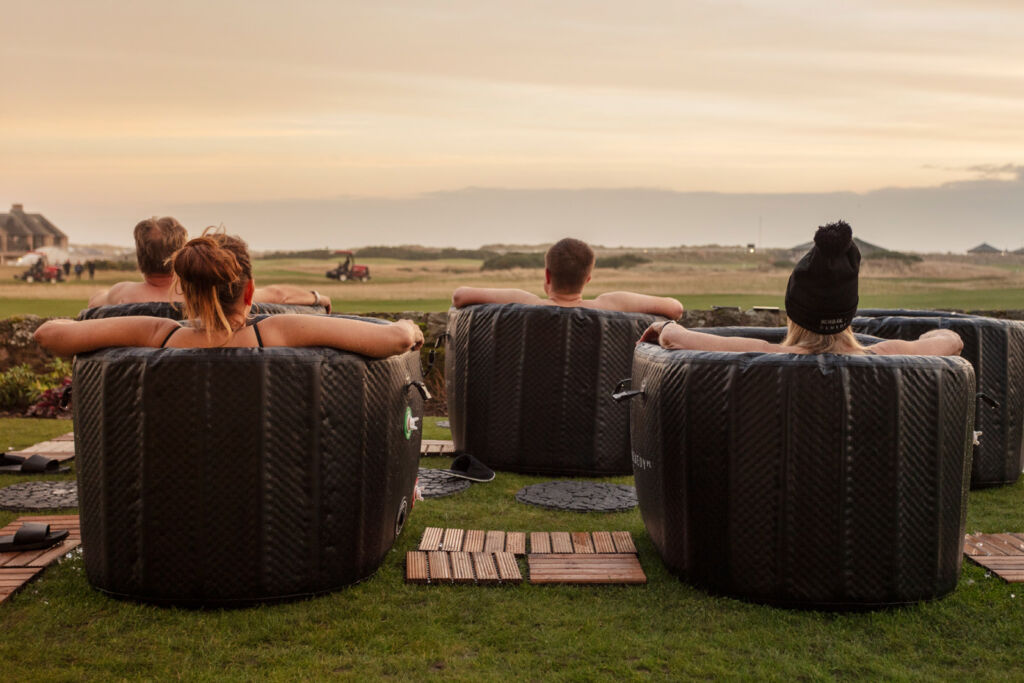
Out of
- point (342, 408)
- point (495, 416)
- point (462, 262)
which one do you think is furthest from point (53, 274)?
point (342, 408)

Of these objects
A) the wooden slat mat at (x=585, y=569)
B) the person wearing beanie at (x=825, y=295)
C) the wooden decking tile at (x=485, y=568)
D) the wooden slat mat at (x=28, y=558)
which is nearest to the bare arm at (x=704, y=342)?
the person wearing beanie at (x=825, y=295)

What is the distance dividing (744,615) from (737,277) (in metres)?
26.3

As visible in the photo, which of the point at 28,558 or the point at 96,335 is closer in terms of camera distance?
the point at 96,335

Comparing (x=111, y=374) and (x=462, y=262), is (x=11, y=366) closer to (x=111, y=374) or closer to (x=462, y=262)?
(x=111, y=374)

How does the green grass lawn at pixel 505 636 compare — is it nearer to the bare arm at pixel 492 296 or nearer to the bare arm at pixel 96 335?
the bare arm at pixel 96 335

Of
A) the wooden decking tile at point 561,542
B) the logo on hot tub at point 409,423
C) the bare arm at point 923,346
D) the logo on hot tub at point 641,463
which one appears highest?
the bare arm at point 923,346

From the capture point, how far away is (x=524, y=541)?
4.26m

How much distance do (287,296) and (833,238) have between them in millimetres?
3529

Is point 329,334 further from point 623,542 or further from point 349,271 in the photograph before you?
point 349,271

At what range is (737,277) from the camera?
28719 mm

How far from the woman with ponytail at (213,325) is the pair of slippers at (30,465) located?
300cm

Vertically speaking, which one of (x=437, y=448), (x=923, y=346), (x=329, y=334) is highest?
(x=329, y=334)

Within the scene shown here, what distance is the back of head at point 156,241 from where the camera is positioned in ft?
16.3

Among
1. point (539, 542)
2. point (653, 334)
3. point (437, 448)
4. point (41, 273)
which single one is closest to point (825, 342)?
point (653, 334)
